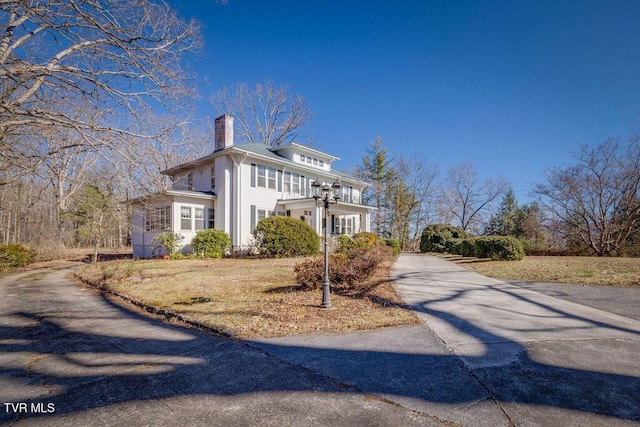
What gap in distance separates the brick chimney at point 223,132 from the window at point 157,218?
4.92 meters

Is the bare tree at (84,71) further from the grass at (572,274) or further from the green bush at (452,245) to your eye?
the green bush at (452,245)

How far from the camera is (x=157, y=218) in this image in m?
17.4

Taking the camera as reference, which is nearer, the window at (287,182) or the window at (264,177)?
the window at (264,177)

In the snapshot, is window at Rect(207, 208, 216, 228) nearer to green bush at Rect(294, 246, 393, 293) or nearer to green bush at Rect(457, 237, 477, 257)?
green bush at Rect(294, 246, 393, 293)

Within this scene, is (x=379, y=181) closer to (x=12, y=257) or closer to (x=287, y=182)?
(x=287, y=182)

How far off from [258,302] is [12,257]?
14.5 m

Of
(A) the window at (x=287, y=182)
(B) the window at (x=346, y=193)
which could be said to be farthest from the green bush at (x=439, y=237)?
(A) the window at (x=287, y=182)

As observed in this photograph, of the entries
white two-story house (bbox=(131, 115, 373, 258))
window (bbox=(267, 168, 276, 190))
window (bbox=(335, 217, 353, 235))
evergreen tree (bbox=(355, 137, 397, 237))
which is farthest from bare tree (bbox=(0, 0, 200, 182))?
evergreen tree (bbox=(355, 137, 397, 237))

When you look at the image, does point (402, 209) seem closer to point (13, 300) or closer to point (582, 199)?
point (582, 199)

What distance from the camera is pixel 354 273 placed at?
7.18 m

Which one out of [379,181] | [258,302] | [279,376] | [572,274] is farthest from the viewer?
[379,181]

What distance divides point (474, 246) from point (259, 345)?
14.2m

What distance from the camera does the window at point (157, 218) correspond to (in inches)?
656

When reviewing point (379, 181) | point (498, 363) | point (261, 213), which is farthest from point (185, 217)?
point (379, 181)
